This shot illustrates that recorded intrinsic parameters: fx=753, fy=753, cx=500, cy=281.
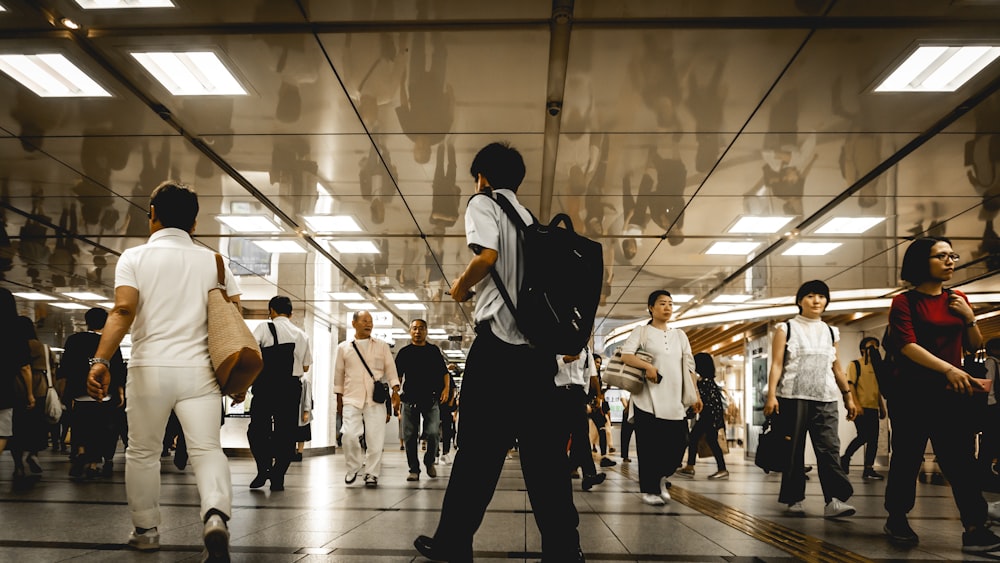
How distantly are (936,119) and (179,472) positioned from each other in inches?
379

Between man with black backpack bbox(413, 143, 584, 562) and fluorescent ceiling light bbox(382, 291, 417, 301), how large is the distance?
1415 centimetres

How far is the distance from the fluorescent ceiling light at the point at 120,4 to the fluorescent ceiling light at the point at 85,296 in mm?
13675

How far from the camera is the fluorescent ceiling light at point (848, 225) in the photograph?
1032 centimetres

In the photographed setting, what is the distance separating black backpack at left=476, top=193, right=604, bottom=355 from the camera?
298 cm

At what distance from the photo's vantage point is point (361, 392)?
8.74 metres

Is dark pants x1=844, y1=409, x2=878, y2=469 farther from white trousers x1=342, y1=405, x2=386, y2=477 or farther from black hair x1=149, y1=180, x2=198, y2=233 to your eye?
black hair x1=149, y1=180, x2=198, y2=233

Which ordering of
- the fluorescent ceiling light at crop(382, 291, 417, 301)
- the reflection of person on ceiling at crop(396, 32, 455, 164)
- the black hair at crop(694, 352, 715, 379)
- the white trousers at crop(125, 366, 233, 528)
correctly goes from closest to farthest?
the white trousers at crop(125, 366, 233, 528), the reflection of person on ceiling at crop(396, 32, 455, 164), the black hair at crop(694, 352, 715, 379), the fluorescent ceiling light at crop(382, 291, 417, 301)

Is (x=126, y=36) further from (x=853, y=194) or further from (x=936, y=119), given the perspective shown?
(x=853, y=194)

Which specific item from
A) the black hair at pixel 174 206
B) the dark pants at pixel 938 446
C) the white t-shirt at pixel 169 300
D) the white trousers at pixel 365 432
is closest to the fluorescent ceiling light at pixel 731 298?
the white trousers at pixel 365 432

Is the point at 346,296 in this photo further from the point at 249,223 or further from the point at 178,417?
the point at 178,417

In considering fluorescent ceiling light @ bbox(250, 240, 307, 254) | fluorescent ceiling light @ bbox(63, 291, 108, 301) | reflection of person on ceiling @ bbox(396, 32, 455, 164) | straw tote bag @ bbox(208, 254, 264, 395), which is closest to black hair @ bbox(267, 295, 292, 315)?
reflection of person on ceiling @ bbox(396, 32, 455, 164)

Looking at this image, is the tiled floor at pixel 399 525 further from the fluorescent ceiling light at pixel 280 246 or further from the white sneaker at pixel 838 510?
the fluorescent ceiling light at pixel 280 246

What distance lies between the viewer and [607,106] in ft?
21.7

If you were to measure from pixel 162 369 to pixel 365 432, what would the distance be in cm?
531
